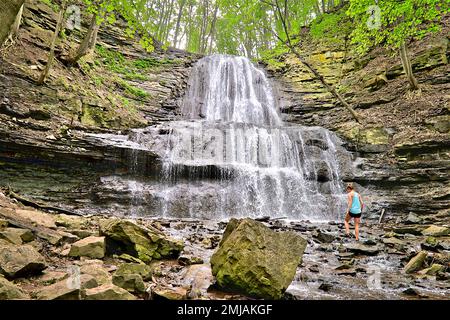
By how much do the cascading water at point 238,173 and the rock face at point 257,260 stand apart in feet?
26.2

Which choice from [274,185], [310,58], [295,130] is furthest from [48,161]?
[310,58]

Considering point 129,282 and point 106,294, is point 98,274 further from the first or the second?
point 106,294

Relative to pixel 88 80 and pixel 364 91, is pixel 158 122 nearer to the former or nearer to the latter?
pixel 88 80

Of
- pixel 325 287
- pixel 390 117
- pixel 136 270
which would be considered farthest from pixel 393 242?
pixel 390 117

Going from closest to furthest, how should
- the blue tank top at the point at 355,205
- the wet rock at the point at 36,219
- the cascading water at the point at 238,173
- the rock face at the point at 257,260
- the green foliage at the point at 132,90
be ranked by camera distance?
1. the rock face at the point at 257,260
2. the wet rock at the point at 36,219
3. the blue tank top at the point at 355,205
4. the cascading water at the point at 238,173
5. the green foliage at the point at 132,90

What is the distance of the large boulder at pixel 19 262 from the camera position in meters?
2.71

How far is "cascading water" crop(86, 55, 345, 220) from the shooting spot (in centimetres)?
1158

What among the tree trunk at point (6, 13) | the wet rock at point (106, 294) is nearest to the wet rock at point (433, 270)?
the wet rock at point (106, 294)

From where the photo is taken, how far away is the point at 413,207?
1093 centimetres

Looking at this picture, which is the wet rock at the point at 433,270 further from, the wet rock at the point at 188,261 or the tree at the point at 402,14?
the tree at the point at 402,14

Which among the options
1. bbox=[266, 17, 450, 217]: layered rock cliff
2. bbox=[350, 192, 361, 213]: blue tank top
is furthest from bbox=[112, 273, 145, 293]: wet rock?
bbox=[266, 17, 450, 217]: layered rock cliff

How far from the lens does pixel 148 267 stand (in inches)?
137

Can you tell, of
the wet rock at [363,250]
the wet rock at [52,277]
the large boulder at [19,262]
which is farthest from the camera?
the wet rock at [363,250]

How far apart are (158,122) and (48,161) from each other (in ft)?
25.3
